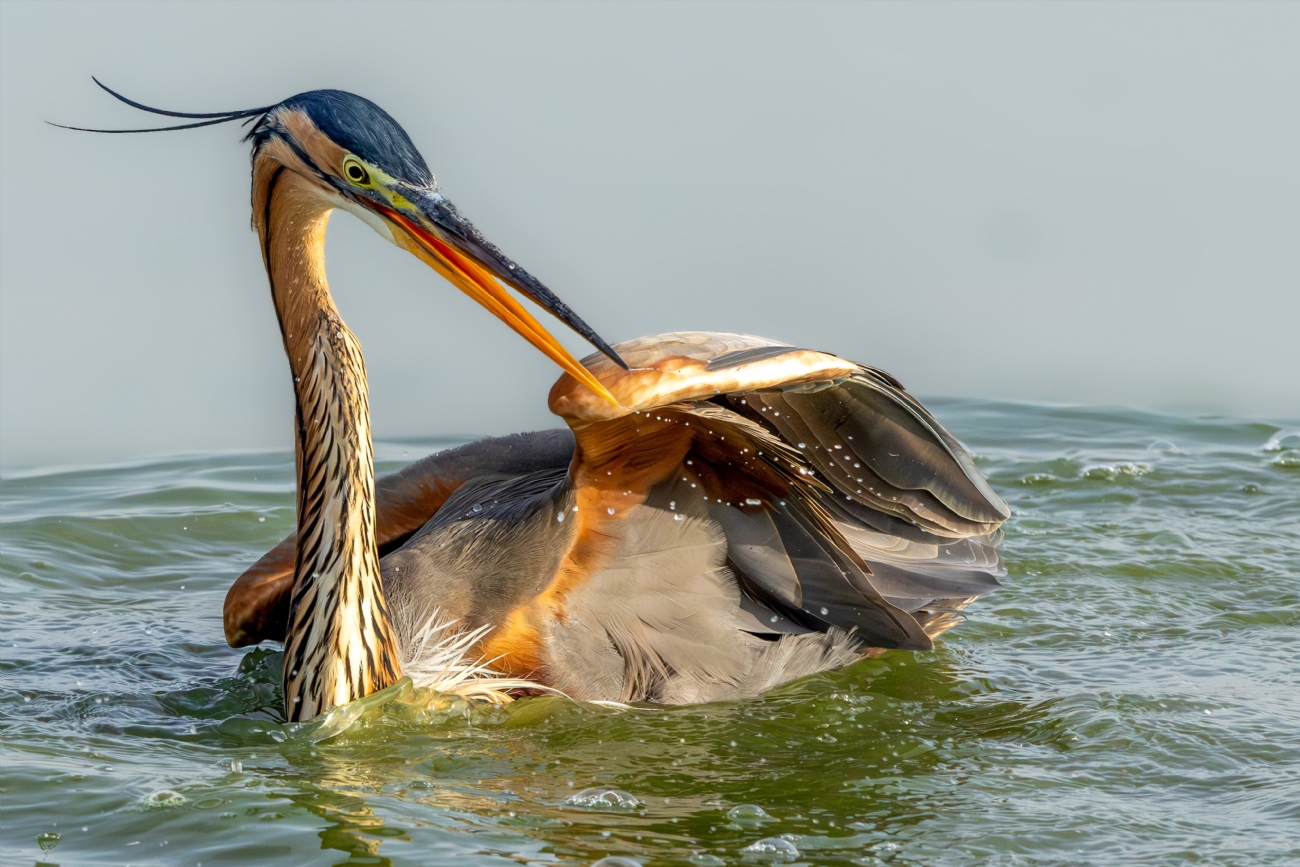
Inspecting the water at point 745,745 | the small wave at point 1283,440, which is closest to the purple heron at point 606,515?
the water at point 745,745

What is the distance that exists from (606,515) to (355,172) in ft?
3.92

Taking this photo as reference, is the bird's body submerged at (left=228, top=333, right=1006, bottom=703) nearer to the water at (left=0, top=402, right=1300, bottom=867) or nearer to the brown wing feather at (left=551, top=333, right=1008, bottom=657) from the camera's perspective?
the brown wing feather at (left=551, top=333, right=1008, bottom=657)

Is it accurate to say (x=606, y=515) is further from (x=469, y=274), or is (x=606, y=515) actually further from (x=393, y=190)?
(x=393, y=190)

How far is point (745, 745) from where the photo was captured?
4.11 metres

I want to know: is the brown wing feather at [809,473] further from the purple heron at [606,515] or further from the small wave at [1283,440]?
the small wave at [1283,440]

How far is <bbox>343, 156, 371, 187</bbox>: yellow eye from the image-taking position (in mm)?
3779

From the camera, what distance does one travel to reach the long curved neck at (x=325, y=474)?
13.3 feet

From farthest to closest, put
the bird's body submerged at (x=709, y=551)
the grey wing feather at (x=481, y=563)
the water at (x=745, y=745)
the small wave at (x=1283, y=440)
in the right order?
the small wave at (x=1283, y=440) < the grey wing feather at (x=481, y=563) < the bird's body submerged at (x=709, y=551) < the water at (x=745, y=745)

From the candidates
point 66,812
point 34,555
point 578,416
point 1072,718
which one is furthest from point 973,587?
point 34,555

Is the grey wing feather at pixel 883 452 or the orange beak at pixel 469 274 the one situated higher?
the orange beak at pixel 469 274

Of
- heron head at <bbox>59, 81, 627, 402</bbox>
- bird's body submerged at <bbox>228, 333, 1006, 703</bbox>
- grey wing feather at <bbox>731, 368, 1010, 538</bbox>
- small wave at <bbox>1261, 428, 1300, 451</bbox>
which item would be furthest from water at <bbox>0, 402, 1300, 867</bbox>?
small wave at <bbox>1261, 428, 1300, 451</bbox>

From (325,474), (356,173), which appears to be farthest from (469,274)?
(325,474)

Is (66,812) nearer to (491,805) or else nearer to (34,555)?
(491,805)

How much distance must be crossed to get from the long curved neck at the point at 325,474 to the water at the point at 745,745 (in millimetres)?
152
